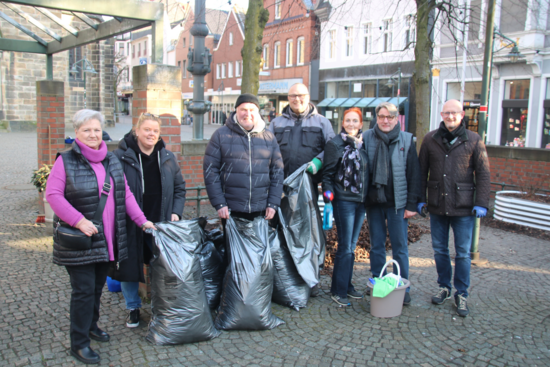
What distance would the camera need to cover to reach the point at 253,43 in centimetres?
723

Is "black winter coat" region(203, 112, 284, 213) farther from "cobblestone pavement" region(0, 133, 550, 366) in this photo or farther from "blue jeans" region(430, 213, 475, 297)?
"blue jeans" region(430, 213, 475, 297)

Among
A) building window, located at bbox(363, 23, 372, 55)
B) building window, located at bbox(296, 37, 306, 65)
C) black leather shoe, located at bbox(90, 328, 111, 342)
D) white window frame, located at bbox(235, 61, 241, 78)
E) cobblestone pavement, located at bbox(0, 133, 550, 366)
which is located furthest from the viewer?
white window frame, located at bbox(235, 61, 241, 78)

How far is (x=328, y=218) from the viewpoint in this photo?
4.29 m

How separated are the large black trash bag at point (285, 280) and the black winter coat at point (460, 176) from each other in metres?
1.42

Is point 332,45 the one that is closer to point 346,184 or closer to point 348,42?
point 348,42

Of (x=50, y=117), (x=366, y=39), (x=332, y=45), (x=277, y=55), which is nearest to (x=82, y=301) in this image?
(x=50, y=117)

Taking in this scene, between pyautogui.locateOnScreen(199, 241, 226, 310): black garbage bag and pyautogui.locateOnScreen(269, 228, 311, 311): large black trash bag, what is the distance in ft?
1.60

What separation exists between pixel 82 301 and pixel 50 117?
15.1 feet

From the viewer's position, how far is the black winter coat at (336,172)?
4.20 m

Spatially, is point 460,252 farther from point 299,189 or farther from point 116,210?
point 116,210

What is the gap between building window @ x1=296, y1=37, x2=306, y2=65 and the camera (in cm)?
3318

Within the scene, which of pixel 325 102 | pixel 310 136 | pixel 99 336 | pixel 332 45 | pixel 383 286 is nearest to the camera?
pixel 99 336

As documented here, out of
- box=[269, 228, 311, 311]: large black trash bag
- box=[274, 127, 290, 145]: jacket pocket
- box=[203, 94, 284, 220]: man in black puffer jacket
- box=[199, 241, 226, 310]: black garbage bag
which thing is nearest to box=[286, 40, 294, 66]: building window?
box=[274, 127, 290, 145]: jacket pocket

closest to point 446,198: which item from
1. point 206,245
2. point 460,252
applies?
point 460,252
